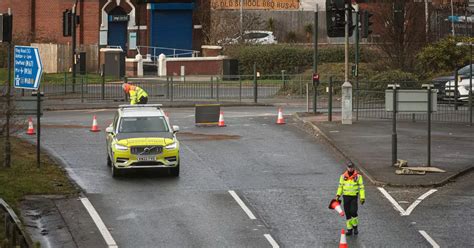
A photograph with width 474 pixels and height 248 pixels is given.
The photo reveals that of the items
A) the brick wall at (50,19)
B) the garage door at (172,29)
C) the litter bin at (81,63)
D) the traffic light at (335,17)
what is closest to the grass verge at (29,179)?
the traffic light at (335,17)

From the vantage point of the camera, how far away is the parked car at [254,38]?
71.1m

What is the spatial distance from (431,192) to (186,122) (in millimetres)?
15940

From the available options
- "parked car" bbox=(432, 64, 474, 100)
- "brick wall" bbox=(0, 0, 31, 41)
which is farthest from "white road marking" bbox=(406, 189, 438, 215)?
"brick wall" bbox=(0, 0, 31, 41)

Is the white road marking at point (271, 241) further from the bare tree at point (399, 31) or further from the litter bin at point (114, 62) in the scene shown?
the litter bin at point (114, 62)

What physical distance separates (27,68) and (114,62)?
39581 millimetres

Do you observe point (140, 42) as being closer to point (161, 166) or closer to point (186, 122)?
point (186, 122)

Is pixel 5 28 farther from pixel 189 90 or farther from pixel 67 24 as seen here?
pixel 67 24

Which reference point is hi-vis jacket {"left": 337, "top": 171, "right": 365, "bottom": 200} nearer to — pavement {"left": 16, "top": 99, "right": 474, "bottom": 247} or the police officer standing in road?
the police officer standing in road

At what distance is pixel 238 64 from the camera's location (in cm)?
6631

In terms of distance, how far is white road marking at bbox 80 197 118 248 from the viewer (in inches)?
683

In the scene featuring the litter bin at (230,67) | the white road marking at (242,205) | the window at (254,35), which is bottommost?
the white road marking at (242,205)

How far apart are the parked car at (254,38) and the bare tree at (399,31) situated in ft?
64.7

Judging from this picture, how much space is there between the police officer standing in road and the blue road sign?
869 cm

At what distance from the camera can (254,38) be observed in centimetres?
7356
